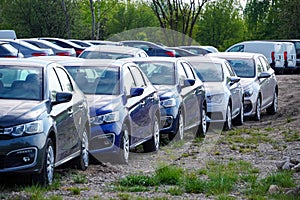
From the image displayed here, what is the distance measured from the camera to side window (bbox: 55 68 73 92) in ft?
35.2

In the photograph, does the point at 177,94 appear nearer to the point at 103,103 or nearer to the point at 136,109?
the point at 136,109

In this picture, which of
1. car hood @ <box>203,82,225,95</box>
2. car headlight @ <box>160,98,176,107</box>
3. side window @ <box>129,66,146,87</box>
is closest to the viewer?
side window @ <box>129,66,146,87</box>

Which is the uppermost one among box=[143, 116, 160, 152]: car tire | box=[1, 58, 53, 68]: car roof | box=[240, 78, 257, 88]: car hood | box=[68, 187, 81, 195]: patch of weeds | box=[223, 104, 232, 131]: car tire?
box=[1, 58, 53, 68]: car roof

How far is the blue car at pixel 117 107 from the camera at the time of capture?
36.9ft

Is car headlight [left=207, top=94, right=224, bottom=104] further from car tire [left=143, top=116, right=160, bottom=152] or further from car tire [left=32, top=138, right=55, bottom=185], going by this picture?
car tire [left=32, top=138, right=55, bottom=185]

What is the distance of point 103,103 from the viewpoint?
456 inches

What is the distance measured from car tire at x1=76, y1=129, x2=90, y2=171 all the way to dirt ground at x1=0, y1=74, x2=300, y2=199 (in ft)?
0.37

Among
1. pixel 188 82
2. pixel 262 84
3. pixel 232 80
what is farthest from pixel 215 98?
pixel 262 84

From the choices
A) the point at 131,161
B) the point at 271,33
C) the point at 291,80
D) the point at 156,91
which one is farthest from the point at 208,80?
the point at 271,33

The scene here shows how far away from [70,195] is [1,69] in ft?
7.32

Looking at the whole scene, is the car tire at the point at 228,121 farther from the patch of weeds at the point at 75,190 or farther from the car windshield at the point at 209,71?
the patch of weeds at the point at 75,190

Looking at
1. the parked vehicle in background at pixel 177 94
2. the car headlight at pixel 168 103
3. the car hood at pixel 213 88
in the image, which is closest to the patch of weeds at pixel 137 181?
the parked vehicle in background at pixel 177 94

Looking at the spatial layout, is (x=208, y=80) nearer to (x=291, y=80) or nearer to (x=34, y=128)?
(x=34, y=128)

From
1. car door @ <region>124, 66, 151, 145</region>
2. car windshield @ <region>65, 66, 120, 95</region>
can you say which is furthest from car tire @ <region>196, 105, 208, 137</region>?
car windshield @ <region>65, 66, 120, 95</region>
